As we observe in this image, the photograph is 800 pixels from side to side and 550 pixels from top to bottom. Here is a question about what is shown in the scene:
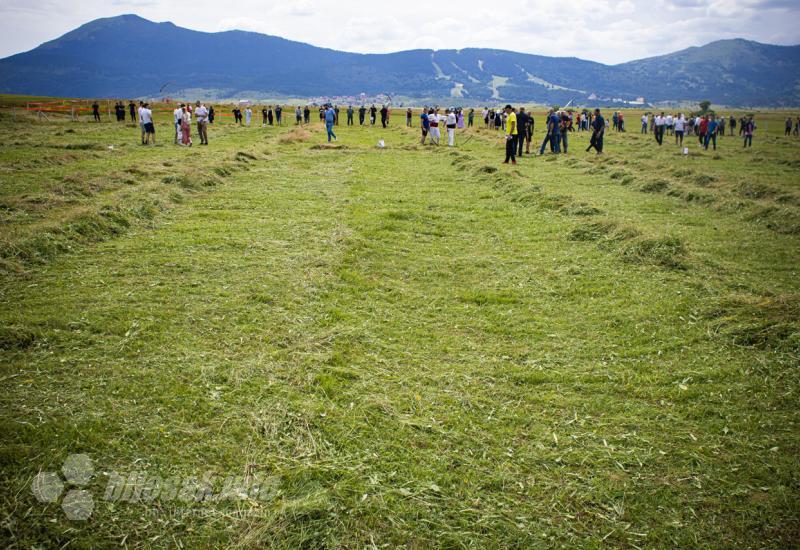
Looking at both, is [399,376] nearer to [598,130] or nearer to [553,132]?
[553,132]

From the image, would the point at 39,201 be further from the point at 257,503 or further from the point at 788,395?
the point at 788,395

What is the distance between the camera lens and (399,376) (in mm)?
5312

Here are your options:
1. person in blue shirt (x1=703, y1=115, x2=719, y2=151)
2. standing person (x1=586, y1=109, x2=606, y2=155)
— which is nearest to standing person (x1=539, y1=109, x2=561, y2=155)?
standing person (x1=586, y1=109, x2=606, y2=155)

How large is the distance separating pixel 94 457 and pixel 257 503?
4.88 feet

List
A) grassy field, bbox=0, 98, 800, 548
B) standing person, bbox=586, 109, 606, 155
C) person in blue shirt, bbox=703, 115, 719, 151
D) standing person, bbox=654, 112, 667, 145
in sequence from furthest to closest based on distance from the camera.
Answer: standing person, bbox=654, 112, 667, 145 < person in blue shirt, bbox=703, 115, 719, 151 < standing person, bbox=586, 109, 606, 155 < grassy field, bbox=0, 98, 800, 548

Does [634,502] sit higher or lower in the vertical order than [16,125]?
lower

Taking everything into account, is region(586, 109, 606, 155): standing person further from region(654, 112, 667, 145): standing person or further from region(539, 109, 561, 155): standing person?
region(654, 112, 667, 145): standing person

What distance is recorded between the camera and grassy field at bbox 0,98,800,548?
3482mm

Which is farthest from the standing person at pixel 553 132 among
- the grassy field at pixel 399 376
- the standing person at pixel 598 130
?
the grassy field at pixel 399 376

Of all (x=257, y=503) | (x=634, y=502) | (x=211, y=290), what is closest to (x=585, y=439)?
(x=634, y=502)

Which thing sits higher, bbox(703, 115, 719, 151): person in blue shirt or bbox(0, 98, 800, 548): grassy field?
bbox(703, 115, 719, 151): person in blue shirt

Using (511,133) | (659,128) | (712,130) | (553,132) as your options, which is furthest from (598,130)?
(712,130)

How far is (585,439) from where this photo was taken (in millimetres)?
4375

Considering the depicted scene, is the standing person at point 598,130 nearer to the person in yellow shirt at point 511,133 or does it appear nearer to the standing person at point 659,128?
the person in yellow shirt at point 511,133
